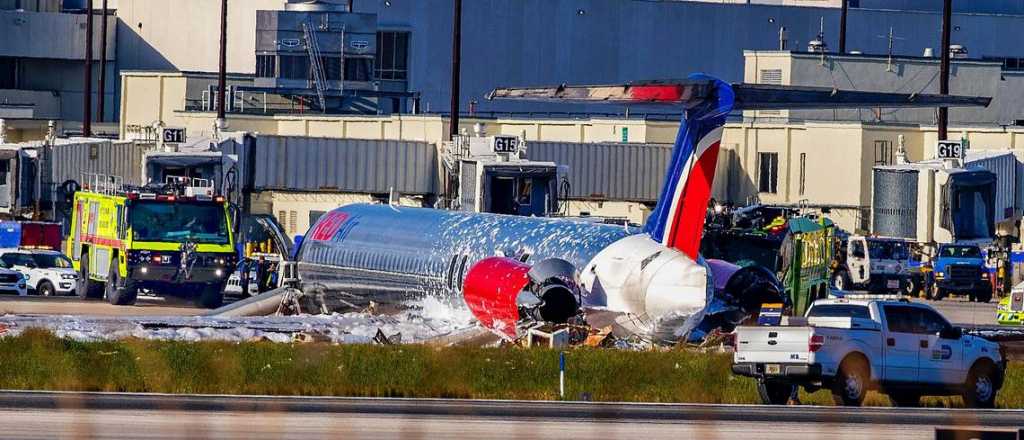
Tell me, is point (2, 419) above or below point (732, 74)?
below

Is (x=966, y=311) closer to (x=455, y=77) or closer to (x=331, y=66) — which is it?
(x=455, y=77)

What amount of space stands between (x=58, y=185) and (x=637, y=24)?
3711 cm

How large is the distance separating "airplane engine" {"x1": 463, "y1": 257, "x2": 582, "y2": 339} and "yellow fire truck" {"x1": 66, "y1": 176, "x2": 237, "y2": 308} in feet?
53.9

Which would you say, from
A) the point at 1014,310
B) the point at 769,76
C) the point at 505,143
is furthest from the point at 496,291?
the point at 769,76

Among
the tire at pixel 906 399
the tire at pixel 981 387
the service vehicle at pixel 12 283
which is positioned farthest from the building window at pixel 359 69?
the tire at pixel 981 387

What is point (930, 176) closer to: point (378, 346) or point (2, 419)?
point (378, 346)

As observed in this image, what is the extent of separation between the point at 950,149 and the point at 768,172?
33.1 feet

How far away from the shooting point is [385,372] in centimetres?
3177

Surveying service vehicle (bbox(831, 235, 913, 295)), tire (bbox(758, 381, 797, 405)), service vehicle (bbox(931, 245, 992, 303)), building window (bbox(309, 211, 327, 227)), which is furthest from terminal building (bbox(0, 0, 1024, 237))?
tire (bbox(758, 381, 797, 405))

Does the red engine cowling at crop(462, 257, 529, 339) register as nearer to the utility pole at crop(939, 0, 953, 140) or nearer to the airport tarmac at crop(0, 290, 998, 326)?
the airport tarmac at crop(0, 290, 998, 326)

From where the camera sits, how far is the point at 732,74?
3962 inches

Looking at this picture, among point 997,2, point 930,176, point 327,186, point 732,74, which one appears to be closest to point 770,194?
point 930,176

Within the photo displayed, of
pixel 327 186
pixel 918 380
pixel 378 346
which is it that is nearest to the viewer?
pixel 918 380

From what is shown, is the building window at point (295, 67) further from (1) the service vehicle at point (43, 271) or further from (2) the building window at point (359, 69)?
(1) the service vehicle at point (43, 271)
